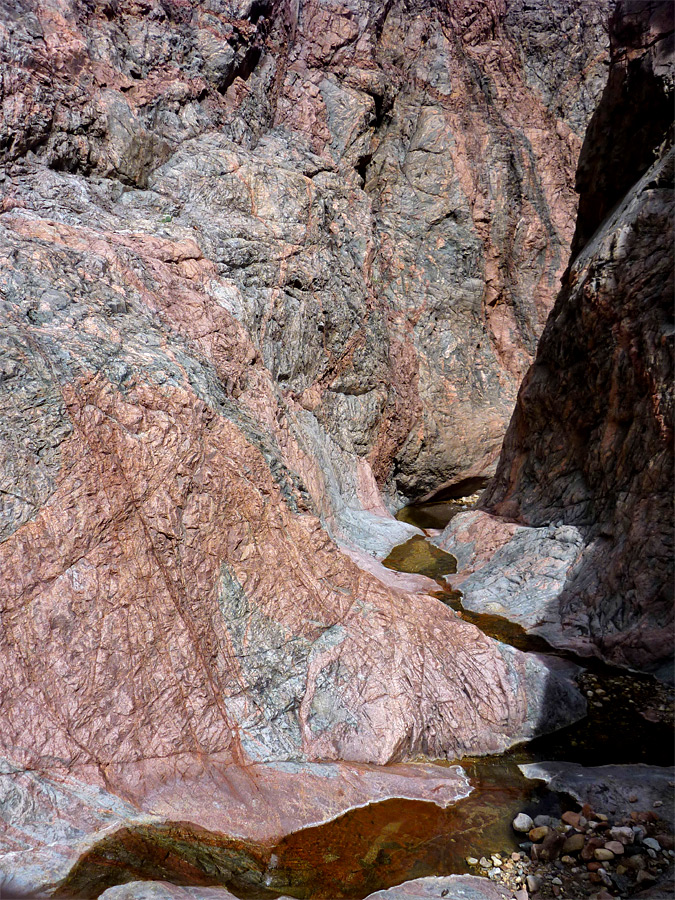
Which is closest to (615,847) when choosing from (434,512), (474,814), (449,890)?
(474,814)

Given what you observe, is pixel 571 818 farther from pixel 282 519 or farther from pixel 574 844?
pixel 282 519

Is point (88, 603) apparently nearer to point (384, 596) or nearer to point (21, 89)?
point (384, 596)

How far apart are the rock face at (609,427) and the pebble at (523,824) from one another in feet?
10.5

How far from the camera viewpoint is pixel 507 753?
6730 millimetres

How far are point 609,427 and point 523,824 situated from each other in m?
6.68

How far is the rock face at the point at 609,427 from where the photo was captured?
8398 millimetres

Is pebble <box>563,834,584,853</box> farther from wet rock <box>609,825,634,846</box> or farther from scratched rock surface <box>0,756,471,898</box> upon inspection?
scratched rock surface <box>0,756,471,898</box>

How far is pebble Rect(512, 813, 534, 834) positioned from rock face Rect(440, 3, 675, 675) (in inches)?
126

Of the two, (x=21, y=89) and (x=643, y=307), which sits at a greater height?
Answer: (x=21, y=89)

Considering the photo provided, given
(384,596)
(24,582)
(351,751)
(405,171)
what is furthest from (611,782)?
(405,171)

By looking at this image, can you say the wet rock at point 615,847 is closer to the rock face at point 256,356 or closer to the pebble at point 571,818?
the pebble at point 571,818

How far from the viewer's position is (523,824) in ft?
17.8

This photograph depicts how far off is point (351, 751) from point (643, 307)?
7.12m

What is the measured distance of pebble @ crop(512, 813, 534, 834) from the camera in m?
5.42
